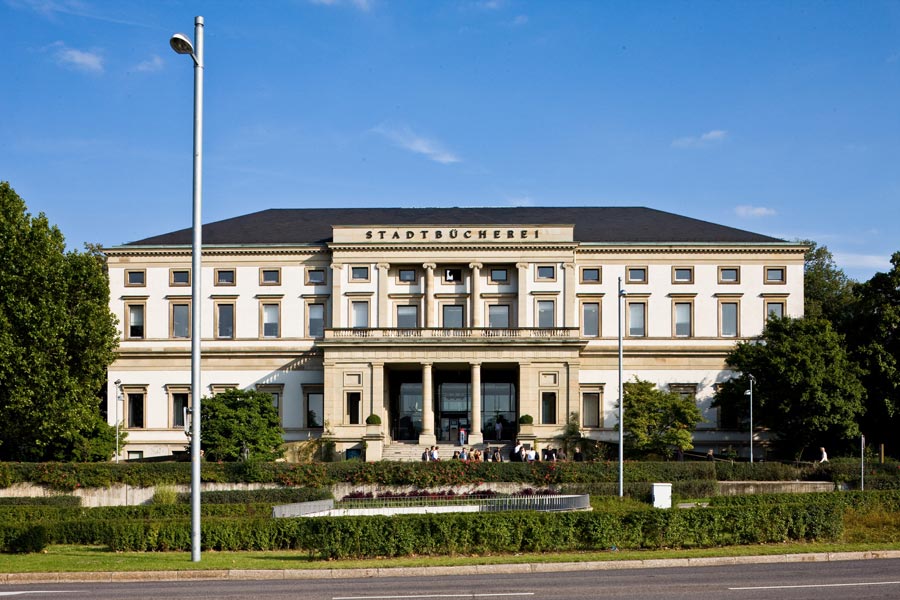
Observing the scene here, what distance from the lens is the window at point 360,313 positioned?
67188 millimetres

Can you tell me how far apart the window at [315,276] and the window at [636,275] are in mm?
22712

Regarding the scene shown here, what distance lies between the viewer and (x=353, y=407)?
6431 cm

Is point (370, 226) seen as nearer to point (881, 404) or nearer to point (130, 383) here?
point (130, 383)

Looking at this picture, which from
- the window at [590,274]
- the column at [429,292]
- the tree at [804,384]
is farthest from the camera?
the window at [590,274]

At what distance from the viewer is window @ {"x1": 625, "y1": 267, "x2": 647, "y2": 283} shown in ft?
222

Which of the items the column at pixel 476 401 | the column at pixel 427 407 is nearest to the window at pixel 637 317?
the column at pixel 476 401

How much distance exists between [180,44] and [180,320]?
165 ft

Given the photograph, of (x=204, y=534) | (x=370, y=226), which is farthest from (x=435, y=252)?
(x=204, y=534)

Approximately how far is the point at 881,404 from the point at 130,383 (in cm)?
5159

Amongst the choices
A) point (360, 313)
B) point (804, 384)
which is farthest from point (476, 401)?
point (804, 384)

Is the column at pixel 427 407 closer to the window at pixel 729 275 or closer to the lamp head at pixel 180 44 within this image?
the window at pixel 729 275

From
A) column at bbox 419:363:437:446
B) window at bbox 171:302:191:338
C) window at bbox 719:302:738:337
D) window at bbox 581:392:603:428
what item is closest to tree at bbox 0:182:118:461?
window at bbox 171:302:191:338

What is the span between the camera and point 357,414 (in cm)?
6419

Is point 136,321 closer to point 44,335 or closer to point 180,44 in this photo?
point 44,335
